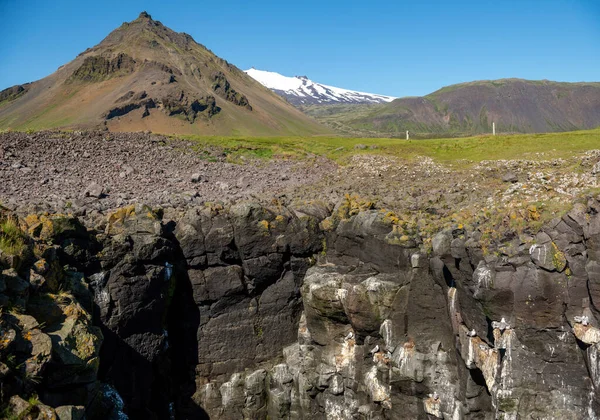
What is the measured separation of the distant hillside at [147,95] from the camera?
79375 mm

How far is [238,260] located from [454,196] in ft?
34.1

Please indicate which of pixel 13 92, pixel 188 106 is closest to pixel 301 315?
pixel 188 106

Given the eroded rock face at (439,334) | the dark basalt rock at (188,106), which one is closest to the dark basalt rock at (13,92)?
the dark basalt rock at (188,106)

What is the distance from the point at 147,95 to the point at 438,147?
2618 inches

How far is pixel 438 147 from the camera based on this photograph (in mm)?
31406

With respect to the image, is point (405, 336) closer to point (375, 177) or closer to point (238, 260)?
point (238, 260)

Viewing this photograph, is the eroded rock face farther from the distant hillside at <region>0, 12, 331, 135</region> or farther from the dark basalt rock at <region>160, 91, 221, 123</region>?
the dark basalt rock at <region>160, 91, 221, 123</region>

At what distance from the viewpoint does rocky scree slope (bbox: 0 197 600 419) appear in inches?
469

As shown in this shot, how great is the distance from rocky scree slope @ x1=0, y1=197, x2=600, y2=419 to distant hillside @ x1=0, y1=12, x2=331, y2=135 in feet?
178

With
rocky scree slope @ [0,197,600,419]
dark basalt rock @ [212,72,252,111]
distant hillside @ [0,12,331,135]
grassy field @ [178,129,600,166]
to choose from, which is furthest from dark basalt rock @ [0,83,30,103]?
rocky scree slope @ [0,197,600,419]

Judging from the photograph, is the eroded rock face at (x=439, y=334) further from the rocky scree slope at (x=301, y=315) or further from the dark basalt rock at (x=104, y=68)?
the dark basalt rock at (x=104, y=68)

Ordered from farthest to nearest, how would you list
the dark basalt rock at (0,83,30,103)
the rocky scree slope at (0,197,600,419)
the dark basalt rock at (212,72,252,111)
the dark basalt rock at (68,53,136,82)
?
the dark basalt rock at (0,83,30,103), the dark basalt rock at (212,72,252,111), the dark basalt rock at (68,53,136,82), the rocky scree slope at (0,197,600,419)

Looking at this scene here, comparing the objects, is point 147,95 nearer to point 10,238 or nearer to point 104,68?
point 104,68

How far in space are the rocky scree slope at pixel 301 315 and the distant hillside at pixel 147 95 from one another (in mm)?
54358
